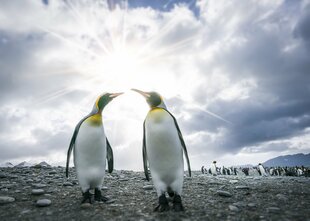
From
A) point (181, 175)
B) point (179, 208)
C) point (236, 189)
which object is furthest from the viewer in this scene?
point (236, 189)

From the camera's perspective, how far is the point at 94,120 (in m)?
5.62

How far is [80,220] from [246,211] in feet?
8.91

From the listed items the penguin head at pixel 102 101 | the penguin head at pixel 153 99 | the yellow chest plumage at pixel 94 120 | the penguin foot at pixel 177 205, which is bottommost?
the penguin foot at pixel 177 205

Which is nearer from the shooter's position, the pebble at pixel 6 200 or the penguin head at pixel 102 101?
the pebble at pixel 6 200

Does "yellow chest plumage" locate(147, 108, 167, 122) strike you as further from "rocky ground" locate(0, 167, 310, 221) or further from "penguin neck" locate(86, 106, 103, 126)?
"rocky ground" locate(0, 167, 310, 221)

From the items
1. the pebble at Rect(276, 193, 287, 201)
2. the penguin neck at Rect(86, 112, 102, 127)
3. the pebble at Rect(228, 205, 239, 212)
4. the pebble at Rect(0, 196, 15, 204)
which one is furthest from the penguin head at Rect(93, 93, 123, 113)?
the pebble at Rect(276, 193, 287, 201)

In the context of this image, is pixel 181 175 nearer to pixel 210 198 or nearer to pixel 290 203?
pixel 210 198

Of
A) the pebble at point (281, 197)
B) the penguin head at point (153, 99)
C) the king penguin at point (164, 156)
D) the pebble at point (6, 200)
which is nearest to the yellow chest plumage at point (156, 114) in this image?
the king penguin at point (164, 156)

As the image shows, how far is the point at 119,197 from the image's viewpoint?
5859 millimetres

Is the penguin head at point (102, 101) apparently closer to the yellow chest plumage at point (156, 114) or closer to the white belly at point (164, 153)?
the yellow chest plumage at point (156, 114)

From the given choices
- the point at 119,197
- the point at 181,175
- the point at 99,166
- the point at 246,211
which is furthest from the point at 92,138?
the point at 246,211

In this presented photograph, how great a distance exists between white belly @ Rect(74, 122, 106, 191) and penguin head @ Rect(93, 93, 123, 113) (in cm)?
45

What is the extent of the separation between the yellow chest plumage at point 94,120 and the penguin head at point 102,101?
0.52 feet

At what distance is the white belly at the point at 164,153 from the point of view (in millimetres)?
4664
